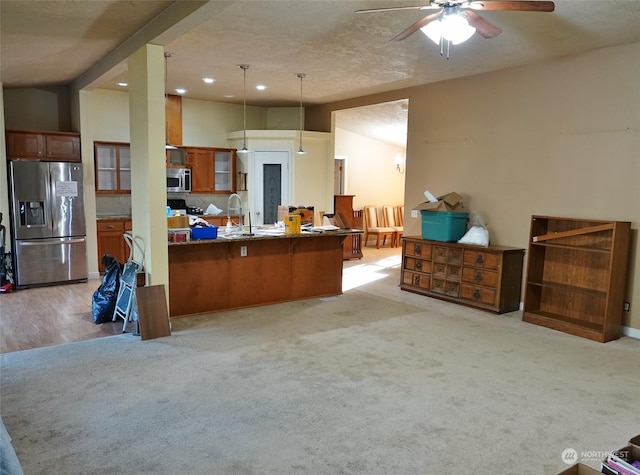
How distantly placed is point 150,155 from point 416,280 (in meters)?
3.79

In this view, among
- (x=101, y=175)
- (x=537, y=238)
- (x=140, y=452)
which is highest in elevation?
(x=101, y=175)

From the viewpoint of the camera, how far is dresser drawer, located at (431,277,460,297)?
19.7 ft

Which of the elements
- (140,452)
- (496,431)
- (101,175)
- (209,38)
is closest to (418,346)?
(496,431)

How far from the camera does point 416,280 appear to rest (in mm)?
6496

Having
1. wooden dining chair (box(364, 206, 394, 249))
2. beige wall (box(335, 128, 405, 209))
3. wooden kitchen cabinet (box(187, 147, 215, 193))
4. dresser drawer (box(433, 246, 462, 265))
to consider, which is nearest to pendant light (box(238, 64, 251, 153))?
wooden kitchen cabinet (box(187, 147, 215, 193))

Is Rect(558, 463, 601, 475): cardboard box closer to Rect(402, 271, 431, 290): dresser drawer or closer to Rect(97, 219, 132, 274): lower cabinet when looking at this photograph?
Rect(402, 271, 431, 290): dresser drawer

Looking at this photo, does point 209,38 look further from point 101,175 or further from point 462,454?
point 462,454

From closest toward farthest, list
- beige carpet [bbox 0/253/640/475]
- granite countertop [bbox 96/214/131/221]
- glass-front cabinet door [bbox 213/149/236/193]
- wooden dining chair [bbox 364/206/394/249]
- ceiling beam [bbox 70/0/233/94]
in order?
beige carpet [bbox 0/253/640/475] < ceiling beam [bbox 70/0/233/94] < granite countertop [bbox 96/214/131/221] < glass-front cabinet door [bbox 213/149/236/193] < wooden dining chair [bbox 364/206/394/249]

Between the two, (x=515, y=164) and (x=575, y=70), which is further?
(x=515, y=164)

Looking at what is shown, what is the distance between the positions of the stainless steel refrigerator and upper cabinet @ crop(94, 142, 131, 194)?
78 cm

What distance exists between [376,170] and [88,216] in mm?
6214

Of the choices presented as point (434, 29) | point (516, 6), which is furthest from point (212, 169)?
point (516, 6)

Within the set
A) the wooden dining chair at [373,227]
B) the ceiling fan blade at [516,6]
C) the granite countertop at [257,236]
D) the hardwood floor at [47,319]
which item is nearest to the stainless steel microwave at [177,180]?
the hardwood floor at [47,319]

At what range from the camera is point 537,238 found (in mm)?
5254
